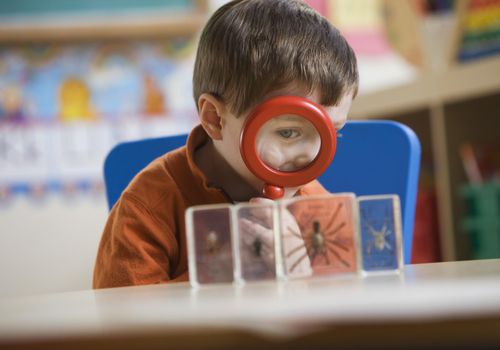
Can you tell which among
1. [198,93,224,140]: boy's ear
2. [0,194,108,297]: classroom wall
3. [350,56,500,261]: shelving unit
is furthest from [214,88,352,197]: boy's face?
[0,194,108,297]: classroom wall

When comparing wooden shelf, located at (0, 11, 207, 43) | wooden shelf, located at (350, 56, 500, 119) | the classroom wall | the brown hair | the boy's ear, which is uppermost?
wooden shelf, located at (0, 11, 207, 43)

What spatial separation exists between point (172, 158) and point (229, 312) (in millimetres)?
828

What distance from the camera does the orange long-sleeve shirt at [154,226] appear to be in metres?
1.01

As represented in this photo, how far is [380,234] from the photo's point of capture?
76 centimetres

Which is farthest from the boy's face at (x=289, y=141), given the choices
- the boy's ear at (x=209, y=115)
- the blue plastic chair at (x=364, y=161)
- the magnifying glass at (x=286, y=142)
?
the blue plastic chair at (x=364, y=161)

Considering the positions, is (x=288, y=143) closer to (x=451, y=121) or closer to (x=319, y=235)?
(x=319, y=235)

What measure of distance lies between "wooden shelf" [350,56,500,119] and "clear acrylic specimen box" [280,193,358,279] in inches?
61.1

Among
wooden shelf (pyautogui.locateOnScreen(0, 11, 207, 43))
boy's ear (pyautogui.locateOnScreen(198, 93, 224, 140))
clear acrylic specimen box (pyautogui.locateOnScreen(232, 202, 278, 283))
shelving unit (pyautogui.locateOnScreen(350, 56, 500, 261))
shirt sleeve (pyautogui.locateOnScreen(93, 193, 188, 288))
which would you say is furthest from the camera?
wooden shelf (pyautogui.locateOnScreen(0, 11, 207, 43))

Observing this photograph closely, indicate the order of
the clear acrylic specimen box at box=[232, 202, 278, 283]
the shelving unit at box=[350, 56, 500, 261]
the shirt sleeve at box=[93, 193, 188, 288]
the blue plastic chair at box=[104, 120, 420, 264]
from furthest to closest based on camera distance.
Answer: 1. the shelving unit at box=[350, 56, 500, 261]
2. the blue plastic chair at box=[104, 120, 420, 264]
3. the shirt sleeve at box=[93, 193, 188, 288]
4. the clear acrylic specimen box at box=[232, 202, 278, 283]

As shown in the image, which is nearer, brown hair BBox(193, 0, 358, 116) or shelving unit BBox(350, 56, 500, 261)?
brown hair BBox(193, 0, 358, 116)

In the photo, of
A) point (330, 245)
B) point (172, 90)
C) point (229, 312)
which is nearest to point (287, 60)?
point (330, 245)

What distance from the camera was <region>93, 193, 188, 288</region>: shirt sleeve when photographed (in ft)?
3.29

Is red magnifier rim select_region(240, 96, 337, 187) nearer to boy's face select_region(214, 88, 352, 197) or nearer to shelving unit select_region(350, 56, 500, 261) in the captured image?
boy's face select_region(214, 88, 352, 197)

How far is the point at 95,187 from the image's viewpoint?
→ 3156 mm
